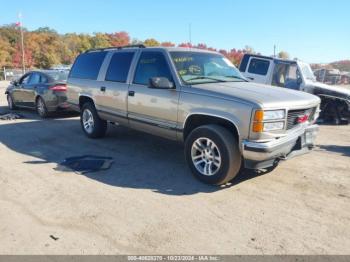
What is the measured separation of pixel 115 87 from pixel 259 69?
6.36 meters

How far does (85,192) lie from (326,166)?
3.99 meters

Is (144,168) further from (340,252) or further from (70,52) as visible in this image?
(70,52)

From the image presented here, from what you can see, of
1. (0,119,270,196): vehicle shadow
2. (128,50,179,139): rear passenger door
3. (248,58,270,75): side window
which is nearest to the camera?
(0,119,270,196): vehicle shadow

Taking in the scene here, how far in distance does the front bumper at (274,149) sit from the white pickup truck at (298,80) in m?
5.44

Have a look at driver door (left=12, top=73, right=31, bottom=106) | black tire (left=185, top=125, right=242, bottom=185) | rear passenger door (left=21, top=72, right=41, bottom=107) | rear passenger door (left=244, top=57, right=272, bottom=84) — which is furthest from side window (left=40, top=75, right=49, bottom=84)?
black tire (left=185, top=125, right=242, bottom=185)

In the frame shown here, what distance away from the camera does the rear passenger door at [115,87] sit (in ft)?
20.9

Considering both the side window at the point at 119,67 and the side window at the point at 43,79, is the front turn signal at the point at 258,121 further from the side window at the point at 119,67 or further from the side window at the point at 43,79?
the side window at the point at 43,79

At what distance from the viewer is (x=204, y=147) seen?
4883mm

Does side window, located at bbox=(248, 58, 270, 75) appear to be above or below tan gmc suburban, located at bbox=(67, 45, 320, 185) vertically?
above

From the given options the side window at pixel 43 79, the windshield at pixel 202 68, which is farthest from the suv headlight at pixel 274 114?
the side window at pixel 43 79

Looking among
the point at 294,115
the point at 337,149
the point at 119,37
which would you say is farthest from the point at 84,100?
the point at 119,37

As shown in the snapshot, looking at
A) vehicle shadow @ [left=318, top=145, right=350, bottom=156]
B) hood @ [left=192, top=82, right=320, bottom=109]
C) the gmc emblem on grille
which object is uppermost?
hood @ [left=192, top=82, right=320, bottom=109]

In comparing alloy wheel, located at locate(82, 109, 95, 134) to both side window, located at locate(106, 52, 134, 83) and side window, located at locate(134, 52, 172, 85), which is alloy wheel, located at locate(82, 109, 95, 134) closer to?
side window, located at locate(106, 52, 134, 83)

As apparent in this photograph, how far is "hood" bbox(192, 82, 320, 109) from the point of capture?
4.40m
